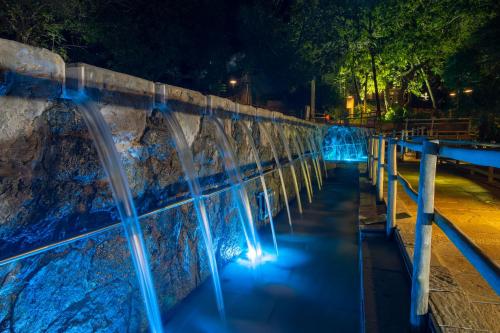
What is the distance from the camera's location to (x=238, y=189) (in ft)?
14.6

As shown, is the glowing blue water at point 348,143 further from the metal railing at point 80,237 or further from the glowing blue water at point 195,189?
the metal railing at point 80,237

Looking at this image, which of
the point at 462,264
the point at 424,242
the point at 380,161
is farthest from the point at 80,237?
the point at 380,161

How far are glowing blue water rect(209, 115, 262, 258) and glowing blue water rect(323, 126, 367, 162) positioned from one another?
15241mm

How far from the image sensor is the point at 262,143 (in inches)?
234

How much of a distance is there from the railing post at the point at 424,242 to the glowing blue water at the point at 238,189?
97.1 inches

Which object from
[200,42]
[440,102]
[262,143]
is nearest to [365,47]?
[440,102]

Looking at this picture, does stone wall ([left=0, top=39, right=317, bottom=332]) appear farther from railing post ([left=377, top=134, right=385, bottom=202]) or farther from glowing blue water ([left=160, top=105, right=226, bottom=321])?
railing post ([left=377, top=134, right=385, bottom=202])

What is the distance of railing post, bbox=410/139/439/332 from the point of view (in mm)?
2113

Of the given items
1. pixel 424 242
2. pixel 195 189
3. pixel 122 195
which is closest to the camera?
pixel 424 242

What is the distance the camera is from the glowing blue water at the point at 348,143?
63.6 ft

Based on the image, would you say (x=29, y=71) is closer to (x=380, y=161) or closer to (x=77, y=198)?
(x=77, y=198)

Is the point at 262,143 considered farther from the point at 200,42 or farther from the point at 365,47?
the point at 365,47

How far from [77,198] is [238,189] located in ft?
8.70

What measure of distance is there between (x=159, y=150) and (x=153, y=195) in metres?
0.41
